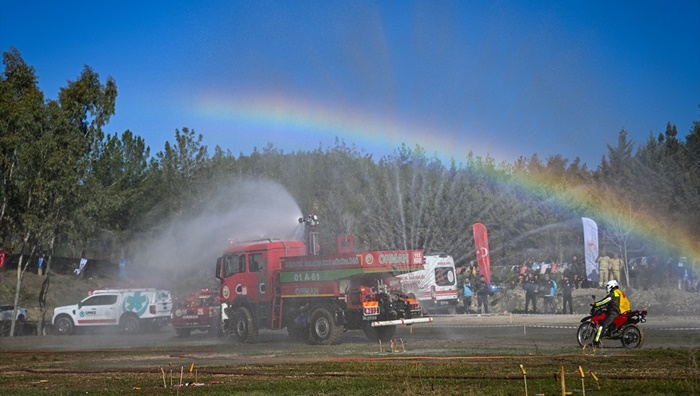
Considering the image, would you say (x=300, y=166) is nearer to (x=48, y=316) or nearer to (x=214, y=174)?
(x=214, y=174)

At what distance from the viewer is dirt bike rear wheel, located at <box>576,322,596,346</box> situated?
20.1m

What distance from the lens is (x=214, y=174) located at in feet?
180

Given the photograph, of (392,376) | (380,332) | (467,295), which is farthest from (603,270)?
(392,376)

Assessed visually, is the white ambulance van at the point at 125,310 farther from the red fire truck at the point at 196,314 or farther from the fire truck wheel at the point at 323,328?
the fire truck wheel at the point at 323,328

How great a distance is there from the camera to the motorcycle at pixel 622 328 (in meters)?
19.3

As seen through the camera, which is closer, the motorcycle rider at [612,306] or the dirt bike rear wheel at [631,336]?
the dirt bike rear wheel at [631,336]

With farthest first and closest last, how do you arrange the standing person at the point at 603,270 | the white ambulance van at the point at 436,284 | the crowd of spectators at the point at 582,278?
the standing person at the point at 603,270 → the white ambulance van at the point at 436,284 → the crowd of spectators at the point at 582,278

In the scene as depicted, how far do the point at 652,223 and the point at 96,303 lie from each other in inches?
1408

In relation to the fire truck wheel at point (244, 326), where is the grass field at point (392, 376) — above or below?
below

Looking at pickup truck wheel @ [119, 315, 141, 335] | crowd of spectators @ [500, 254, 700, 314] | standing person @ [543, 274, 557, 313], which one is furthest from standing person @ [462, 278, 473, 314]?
pickup truck wheel @ [119, 315, 141, 335]

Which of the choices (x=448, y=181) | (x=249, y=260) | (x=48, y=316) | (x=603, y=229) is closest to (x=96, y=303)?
(x=249, y=260)

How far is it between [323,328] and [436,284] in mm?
15186

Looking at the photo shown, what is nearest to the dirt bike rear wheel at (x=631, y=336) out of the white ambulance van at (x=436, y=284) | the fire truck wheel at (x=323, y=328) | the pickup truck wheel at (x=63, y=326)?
the fire truck wheel at (x=323, y=328)

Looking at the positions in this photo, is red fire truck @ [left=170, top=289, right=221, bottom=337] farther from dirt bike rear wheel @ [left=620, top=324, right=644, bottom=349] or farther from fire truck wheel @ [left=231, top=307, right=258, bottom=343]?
dirt bike rear wheel @ [left=620, top=324, right=644, bottom=349]
